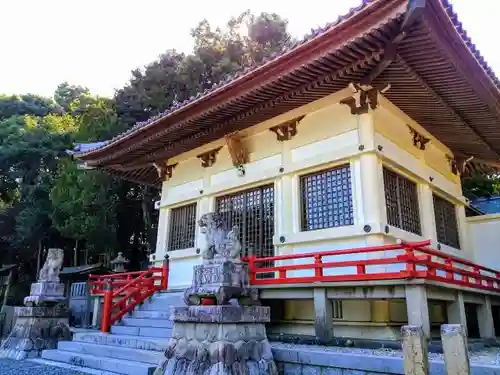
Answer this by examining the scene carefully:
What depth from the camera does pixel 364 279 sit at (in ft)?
19.3

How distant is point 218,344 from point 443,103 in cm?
645

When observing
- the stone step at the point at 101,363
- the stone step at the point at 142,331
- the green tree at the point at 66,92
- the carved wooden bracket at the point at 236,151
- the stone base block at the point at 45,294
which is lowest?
the stone step at the point at 101,363

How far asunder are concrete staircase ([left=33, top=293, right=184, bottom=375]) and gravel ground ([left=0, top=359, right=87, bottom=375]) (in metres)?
0.24

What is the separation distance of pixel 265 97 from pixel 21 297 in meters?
20.1

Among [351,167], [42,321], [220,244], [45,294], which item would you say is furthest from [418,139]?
[42,321]

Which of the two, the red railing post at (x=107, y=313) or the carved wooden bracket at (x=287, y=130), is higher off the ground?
the carved wooden bracket at (x=287, y=130)

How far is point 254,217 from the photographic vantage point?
30.5ft

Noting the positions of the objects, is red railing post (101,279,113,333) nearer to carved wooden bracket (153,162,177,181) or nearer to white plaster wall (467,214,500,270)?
carved wooden bracket (153,162,177,181)

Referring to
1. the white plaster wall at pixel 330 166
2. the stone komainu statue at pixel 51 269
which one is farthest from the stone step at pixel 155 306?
the stone komainu statue at pixel 51 269

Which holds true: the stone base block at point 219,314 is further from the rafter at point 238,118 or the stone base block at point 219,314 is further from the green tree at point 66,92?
the green tree at point 66,92

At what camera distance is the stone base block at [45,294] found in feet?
30.6

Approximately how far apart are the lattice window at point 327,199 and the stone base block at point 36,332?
239 inches

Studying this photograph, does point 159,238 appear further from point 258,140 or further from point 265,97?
point 265,97

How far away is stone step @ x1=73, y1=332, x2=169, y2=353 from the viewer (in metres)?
6.83
